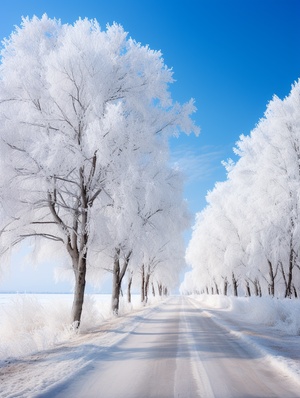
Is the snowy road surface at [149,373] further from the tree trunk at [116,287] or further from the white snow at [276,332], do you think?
the tree trunk at [116,287]

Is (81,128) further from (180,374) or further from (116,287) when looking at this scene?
(116,287)

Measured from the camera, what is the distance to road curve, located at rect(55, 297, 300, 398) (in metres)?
3.89

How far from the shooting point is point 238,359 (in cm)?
575

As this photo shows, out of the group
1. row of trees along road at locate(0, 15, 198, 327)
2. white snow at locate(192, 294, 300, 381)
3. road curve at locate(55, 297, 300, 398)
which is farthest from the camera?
row of trees along road at locate(0, 15, 198, 327)

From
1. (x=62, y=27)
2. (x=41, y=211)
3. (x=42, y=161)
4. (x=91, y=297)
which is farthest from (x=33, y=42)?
(x=91, y=297)

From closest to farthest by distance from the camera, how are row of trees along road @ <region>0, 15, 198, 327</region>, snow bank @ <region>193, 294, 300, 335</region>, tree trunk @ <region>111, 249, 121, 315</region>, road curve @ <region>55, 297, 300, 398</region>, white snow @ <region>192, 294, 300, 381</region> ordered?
road curve @ <region>55, 297, 300, 398</region>
white snow @ <region>192, 294, 300, 381</region>
row of trees along road @ <region>0, 15, 198, 327</region>
snow bank @ <region>193, 294, 300, 335</region>
tree trunk @ <region>111, 249, 121, 315</region>

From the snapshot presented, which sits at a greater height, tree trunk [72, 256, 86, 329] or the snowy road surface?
tree trunk [72, 256, 86, 329]

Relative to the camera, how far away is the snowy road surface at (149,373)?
12.8 ft

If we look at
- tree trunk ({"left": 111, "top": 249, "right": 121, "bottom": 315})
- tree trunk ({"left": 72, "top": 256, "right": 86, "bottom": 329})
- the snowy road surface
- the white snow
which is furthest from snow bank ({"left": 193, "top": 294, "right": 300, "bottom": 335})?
tree trunk ({"left": 111, "top": 249, "right": 121, "bottom": 315})

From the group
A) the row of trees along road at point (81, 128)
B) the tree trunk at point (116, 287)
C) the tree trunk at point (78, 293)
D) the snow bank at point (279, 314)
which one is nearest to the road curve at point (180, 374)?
the tree trunk at point (78, 293)

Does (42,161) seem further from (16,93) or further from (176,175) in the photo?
(176,175)

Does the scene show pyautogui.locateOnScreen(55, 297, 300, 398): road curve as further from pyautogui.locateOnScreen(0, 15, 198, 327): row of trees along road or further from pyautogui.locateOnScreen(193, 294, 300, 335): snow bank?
pyautogui.locateOnScreen(0, 15, 198, 327): row of trees along road

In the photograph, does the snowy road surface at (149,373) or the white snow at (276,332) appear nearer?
the snowy road surface at (149,373)

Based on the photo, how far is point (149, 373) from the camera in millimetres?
4797
